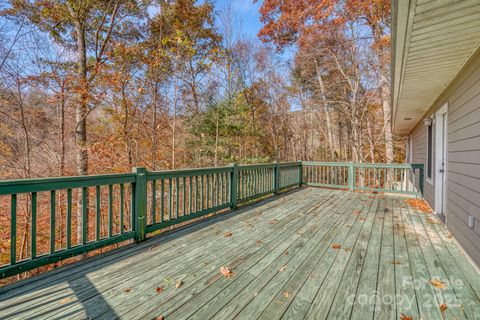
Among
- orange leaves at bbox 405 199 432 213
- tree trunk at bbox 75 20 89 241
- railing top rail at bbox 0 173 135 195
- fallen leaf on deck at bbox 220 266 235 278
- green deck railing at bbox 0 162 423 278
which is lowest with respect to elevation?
fallen leaf on deck at bbox 220 266 235 278

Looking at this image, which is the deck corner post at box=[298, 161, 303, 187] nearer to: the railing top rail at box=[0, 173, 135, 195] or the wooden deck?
the wooden deck

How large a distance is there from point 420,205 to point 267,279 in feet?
15.9

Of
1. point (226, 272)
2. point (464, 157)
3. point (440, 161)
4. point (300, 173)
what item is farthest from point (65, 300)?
point (300, 173)

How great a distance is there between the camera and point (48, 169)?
591 centimetres

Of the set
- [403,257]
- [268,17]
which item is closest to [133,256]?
[403,257]

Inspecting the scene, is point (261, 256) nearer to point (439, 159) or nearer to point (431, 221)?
point (431, 221)

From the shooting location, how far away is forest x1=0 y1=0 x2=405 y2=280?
5.38m

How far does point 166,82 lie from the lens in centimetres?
693

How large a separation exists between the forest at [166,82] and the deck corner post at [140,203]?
184cm

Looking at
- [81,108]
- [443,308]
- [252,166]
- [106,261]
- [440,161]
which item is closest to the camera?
[443,308]

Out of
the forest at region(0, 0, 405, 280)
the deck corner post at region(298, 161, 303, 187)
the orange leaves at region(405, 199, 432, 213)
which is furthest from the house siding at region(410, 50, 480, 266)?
the forest at region(0, 0, 405, 280)

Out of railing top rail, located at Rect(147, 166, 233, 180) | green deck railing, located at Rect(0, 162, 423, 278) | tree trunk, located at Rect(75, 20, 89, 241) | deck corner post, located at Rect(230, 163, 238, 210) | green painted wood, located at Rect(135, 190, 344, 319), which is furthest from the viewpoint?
tree trunk, located at Rect(75, 20, 89, 241)

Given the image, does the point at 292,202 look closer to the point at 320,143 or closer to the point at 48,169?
the point at 48,169

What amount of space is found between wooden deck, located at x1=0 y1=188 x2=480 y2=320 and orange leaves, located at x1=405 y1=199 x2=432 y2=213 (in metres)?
1.46
